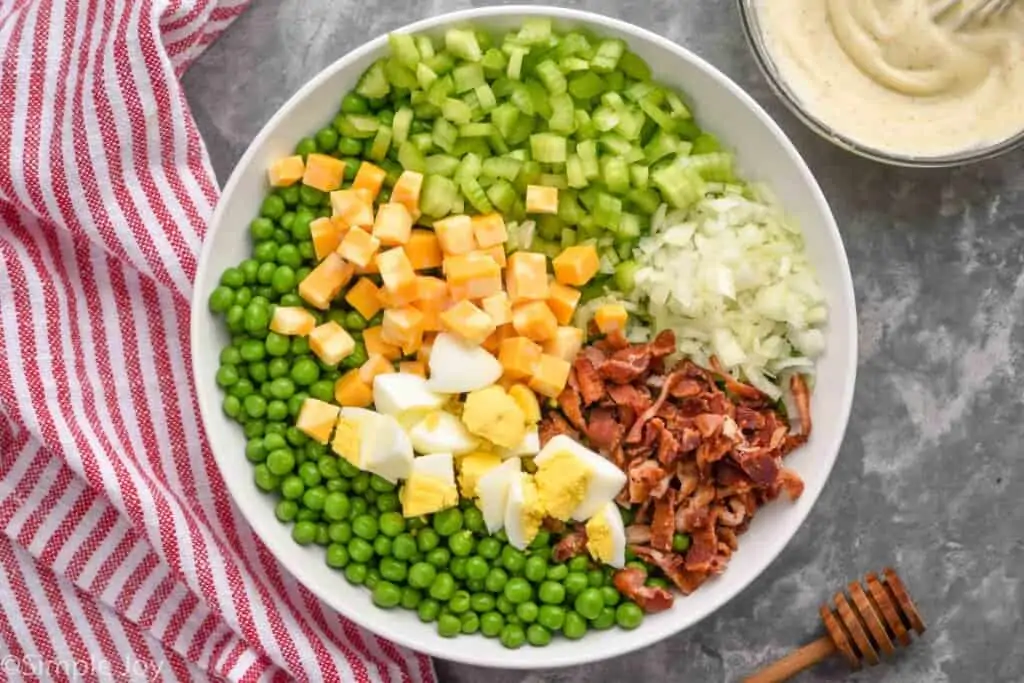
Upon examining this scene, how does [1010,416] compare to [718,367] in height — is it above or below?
below

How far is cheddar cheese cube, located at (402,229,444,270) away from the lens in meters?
2.50

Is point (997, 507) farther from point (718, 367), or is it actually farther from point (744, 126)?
point (744, 126)

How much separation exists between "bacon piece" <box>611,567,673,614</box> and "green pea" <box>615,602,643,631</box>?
0.5 inches

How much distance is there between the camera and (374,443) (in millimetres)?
2436

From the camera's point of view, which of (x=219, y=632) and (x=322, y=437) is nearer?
(x=322, y=437)

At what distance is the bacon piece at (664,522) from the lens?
2523 mm

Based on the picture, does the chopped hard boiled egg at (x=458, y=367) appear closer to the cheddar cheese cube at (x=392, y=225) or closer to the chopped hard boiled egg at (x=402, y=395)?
the chopped hard boiled egg at (x=402, y=395)

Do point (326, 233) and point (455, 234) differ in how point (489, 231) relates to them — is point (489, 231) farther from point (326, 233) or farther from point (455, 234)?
point (326, 233)

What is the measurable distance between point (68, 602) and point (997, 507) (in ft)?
7.50

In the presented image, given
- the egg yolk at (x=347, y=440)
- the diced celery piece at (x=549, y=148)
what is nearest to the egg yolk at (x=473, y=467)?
the egg yolk at (x=347, y=440)

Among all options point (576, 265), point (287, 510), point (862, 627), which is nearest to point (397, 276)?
point (576, 265)

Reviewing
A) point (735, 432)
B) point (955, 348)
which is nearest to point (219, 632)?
point (735, 432)

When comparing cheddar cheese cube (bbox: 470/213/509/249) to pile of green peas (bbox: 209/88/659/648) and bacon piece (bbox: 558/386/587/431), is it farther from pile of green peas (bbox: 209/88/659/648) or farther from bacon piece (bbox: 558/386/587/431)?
bacon piece (bbox: 558/386/587/431)

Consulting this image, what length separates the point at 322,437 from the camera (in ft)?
8.23
